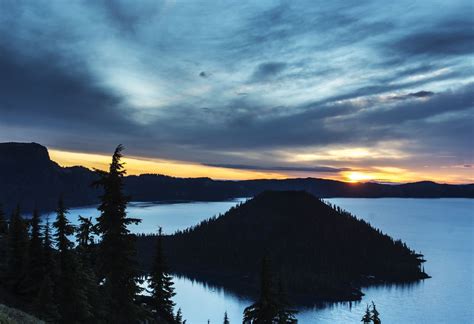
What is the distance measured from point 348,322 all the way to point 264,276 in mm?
147748

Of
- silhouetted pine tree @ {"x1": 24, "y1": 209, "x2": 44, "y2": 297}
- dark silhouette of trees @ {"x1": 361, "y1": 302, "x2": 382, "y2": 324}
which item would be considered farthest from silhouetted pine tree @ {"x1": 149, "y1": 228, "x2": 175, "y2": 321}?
dark silhouette of trees @ {"x1": 361, "y1": 302, "x2": 382, "y2": 324}

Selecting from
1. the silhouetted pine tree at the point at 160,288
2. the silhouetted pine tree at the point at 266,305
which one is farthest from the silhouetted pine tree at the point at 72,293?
the silhouetted pine tree at the point at 160,288

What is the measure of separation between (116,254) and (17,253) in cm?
3535

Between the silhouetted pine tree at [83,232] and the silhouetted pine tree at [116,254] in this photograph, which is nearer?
the silhouetted pine tree at [116,254]

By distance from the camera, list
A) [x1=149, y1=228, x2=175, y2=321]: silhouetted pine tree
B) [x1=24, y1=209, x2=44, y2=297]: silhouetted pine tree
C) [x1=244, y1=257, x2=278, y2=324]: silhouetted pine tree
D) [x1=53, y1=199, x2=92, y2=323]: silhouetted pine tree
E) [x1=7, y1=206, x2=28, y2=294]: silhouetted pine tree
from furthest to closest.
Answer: [x1=149, y1=228, x2=175, y2=321]: silhouetted pine tree → [x1=7, y1=206, x2=28, y2=294]: silhouetted pine tree → [x1=24, y1=209, x2=44, y2=297]: silhouetted pine tree → [x1=244, y1=257, x2=278, y2=324]: silhouetted pine tree → [x1=53, y1=199, x2=92, y2=323]: silhouetted pine tree

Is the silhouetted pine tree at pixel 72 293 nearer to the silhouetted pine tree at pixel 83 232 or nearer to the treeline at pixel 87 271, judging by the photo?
the treeline at pixel 87 271

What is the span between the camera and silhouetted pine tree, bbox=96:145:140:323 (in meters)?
35.1

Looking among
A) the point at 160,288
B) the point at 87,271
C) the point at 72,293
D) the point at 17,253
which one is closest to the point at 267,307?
the point at 72,293

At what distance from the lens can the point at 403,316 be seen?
188 metres

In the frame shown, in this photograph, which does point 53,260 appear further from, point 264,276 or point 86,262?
point 264,276

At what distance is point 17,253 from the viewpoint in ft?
205

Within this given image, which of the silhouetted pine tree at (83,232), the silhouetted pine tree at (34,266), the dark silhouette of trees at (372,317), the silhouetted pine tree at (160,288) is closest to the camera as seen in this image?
the silhouetted pine tree at (83,232)

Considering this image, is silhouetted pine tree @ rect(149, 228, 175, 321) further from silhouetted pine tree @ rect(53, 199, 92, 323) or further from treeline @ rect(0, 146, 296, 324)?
silhouetted pine tree @ rect(53, 199, 92, 323)

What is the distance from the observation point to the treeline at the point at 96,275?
3534cm
